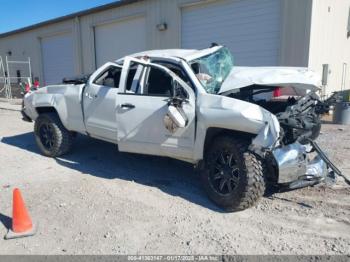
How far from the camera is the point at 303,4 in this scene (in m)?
8.78

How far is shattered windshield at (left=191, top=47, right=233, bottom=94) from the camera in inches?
169

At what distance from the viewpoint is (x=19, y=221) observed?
3420 millimetres

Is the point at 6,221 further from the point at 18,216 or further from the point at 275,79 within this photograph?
the point at 275,79

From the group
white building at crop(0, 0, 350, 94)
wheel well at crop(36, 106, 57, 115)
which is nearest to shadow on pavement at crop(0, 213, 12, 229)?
wheel well at crop(36, 106, 57, 115)

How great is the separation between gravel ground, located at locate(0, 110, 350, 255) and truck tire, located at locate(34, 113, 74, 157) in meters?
0.34

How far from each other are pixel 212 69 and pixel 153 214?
7.02 feet

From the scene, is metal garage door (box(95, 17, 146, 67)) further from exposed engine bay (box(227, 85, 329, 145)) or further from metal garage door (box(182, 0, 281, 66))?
exposed engine bay (box(227, 85, 329, 145))

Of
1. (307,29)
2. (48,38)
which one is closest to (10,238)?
(307,29)

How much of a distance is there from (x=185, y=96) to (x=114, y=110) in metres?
1.25

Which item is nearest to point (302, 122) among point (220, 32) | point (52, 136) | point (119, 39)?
point (52, 136)

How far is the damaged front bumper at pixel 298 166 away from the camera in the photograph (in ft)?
11.8

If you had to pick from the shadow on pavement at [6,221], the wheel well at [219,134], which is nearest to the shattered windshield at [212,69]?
the wheel well at [219,134]

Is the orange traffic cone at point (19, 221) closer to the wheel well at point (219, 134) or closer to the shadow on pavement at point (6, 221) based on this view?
the shadow on pavement at point (6, 221)

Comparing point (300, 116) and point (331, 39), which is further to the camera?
point (331, 39)
